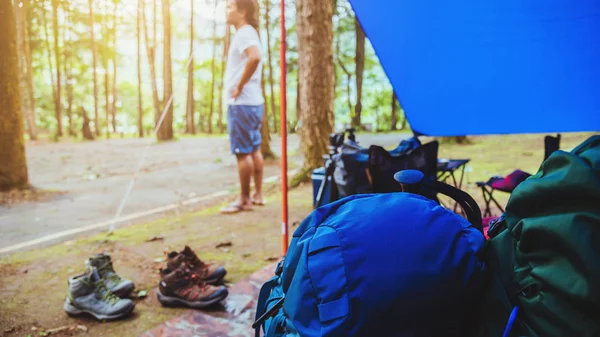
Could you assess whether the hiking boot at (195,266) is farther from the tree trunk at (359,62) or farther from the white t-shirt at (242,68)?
the tree trunk at (359,62)

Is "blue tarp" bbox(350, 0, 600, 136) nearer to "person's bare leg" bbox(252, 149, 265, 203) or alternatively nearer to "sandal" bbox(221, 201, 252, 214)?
"person's bare leg" bbox(252, 149, 265, 203)

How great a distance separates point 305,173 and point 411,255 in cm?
469

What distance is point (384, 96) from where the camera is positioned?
22609mm

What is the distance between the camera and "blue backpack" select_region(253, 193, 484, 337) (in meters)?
0.83

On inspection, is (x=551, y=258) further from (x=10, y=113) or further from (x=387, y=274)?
(x=10, y=113)

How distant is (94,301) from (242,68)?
2209mm

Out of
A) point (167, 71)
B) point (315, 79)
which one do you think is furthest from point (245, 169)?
point (167, 71)

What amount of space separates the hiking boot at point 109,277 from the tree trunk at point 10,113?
2677mm

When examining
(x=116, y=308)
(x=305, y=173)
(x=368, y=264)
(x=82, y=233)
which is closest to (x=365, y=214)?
(x=368, y=264)

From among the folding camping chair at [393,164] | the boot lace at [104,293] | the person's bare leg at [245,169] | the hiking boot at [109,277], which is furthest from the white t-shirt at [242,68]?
the boot lace at [104,293]

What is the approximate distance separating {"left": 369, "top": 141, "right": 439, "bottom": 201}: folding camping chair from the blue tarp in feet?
1.87

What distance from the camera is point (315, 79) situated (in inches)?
211

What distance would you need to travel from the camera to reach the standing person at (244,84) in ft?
11.6

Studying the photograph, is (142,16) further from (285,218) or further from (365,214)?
(365,214)
